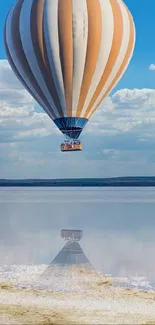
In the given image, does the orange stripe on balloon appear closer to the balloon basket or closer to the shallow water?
the balloon basket

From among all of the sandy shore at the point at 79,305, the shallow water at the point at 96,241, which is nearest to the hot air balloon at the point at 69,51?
the shallow water at the point at 96,241

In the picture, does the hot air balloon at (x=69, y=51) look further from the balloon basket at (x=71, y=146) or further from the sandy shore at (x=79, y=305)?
the sandy shore at (x=79, y=305)

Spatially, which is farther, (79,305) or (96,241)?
(96,241)

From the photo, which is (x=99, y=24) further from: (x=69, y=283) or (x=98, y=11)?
(x=69, y=283)

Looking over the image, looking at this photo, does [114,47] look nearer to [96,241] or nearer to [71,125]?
[71,125]

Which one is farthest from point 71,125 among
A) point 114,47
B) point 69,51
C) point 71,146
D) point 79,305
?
point 79,305

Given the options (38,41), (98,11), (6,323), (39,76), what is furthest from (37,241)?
(6,323)

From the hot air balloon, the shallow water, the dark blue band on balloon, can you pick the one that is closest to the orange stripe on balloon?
the hot air balloon
